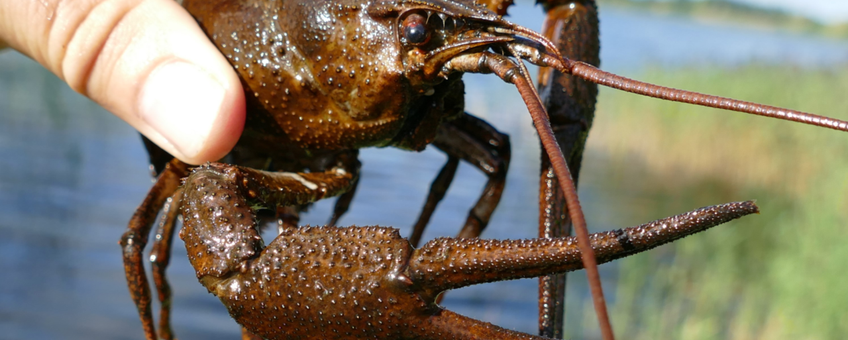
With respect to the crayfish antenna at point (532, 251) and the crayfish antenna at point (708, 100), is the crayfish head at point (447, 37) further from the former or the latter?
the crayfish antenna at point (532, 251)

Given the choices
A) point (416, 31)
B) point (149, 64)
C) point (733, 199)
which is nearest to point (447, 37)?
point (416, 31)

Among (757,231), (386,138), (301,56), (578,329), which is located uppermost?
(757,231)

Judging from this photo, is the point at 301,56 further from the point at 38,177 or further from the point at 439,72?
the point at 38,177

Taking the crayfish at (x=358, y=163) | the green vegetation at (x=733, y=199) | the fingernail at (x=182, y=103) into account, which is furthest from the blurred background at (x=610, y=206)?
the fingernail at (x=182, y=103)

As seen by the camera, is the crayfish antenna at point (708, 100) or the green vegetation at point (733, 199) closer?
the crayfish antenna at point (708, 100)

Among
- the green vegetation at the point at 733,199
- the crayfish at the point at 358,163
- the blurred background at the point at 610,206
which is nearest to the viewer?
the crayfish at the point at 358,163

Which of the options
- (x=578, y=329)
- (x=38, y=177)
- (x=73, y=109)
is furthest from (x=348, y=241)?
(x=73, y=109)

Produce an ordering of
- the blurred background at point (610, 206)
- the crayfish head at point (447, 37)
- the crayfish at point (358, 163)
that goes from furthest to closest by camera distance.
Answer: the blurred background at point (610, 206) → the crayfish head at point (447, 37) → the crayfish at point (358, 163)
